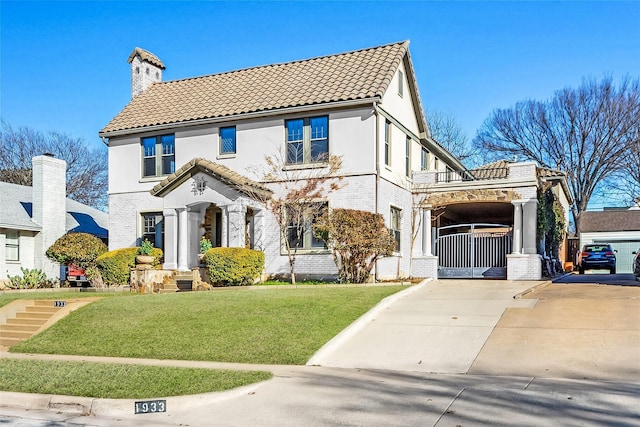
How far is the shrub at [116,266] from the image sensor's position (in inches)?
857

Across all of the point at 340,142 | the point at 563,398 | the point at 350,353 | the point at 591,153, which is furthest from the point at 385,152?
the point at 591,153

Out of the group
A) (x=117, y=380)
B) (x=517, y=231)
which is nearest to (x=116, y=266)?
Result: (x=117, y=380)

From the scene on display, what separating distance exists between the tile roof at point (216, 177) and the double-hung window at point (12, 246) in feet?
27.7

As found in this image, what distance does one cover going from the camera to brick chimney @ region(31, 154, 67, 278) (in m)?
27.2

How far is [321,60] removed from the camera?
2395 centimetres

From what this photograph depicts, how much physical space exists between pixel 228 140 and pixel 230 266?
18.4 ft

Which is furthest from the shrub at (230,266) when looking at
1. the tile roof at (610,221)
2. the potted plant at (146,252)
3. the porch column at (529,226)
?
the tile roof at (610,221)

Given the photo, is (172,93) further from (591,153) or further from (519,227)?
(591,153)

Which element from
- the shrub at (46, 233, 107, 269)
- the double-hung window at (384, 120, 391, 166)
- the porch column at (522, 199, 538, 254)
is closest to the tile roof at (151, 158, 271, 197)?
the shrub at (46, 233, 107, 269)

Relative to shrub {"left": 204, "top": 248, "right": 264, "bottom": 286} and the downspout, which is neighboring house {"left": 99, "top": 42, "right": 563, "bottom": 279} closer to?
the downspout

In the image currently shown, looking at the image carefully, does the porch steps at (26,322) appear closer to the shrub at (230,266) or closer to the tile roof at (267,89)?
the shrub at (230,266)

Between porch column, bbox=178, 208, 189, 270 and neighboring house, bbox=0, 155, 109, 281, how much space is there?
28.4ft

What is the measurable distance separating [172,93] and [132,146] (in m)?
2.98

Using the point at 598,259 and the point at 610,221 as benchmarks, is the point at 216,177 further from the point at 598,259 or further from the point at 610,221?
the point at 610,221
